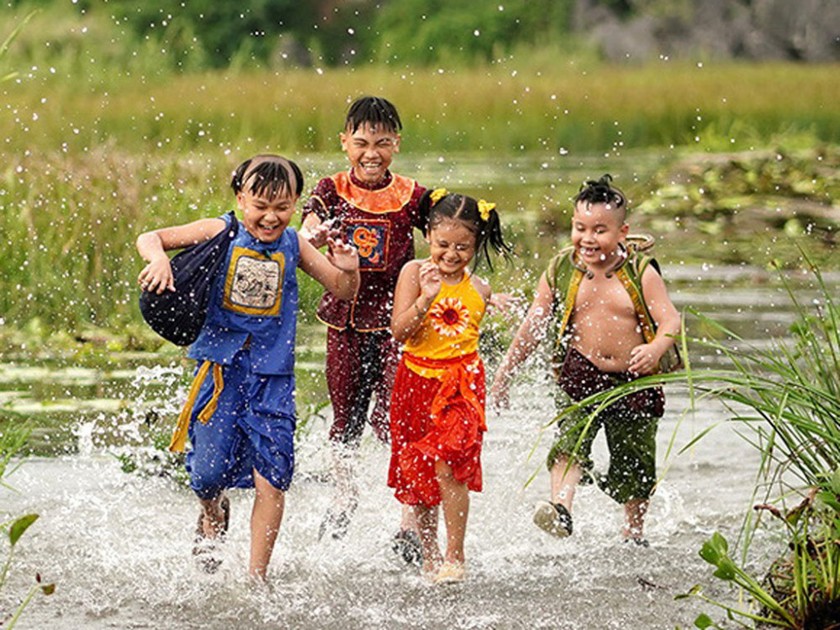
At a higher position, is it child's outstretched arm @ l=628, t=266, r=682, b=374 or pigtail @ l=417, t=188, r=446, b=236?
pigtail @ l=417, t=188, r=446, b=236

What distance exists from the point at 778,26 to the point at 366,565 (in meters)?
33.6

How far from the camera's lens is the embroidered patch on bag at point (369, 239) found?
280 inches

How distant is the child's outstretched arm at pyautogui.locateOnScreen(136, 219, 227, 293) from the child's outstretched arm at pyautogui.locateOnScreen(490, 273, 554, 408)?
4.04 ft

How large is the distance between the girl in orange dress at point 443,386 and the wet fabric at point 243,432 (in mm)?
462

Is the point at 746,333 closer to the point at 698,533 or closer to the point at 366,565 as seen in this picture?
the point at 698,533

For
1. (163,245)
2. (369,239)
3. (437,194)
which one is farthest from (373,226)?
(163,245)

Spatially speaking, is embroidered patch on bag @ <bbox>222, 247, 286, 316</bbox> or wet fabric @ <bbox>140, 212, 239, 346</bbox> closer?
wet fabric @ <bbox>140, 212, 239, 346</bbox>

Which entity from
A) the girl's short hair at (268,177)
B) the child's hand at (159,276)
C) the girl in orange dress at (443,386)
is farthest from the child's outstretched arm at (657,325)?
the child's hand at (159,276)

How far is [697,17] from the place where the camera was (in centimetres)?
3975

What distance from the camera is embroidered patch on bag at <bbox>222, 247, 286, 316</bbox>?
6379mm

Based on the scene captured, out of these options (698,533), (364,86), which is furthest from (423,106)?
(698,533)

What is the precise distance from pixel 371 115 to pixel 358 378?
1013 millimetres

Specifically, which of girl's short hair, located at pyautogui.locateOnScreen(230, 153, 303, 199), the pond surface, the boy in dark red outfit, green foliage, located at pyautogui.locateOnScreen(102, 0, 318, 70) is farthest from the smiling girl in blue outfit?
green foliage, located at pyautogui.locateOnScreen(102, 0, 318, 70)

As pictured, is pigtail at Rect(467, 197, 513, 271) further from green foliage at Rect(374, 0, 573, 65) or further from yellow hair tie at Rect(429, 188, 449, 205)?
green foliage at Rect(374, 0, 573, 65)
